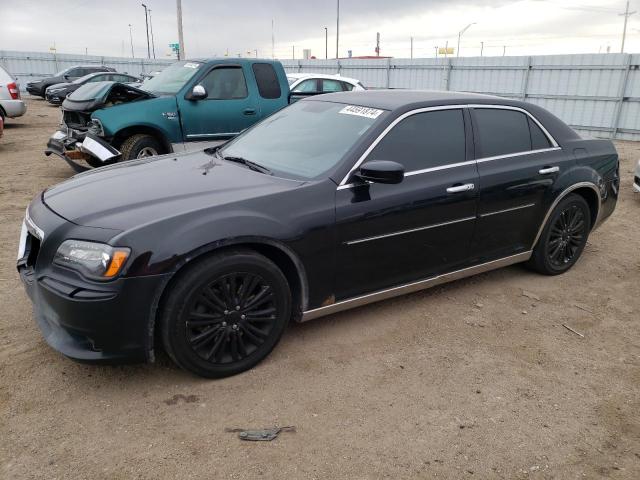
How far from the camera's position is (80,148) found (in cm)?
694

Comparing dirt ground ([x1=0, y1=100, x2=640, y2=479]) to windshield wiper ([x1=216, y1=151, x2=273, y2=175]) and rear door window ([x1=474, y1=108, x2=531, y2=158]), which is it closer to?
windshield wiper ([x1=216, y1=151, x2=273, y2=175])

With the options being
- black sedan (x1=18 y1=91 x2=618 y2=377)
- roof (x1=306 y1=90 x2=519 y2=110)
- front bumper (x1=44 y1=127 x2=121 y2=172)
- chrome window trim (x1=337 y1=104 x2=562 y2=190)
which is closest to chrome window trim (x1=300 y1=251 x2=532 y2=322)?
black sedan (x1=18 y1=91 x2=618 y2=377)

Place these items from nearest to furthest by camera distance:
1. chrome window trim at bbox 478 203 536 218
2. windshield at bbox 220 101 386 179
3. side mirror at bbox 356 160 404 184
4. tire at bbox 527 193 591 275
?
side mirror at bbox 356 160 404 184 → windshield at bbox 220 101 386 179 → chrome window trim at bbox 478 203 536 218 → tire at bbox 527 193 591 275

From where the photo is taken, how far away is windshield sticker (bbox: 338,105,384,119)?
3688 millimetres

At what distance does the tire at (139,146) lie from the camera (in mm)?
A: 7074

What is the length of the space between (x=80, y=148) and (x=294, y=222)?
5.00 metres

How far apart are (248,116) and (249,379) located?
560cm

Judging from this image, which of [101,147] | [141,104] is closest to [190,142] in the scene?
[141,104]

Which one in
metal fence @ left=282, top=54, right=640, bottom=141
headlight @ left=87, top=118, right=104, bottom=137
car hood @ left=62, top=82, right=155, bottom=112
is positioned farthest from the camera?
metal fence @ left=282, top=54, right=640, bottom=141

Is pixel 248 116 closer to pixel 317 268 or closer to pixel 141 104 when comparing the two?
pixel 141 104

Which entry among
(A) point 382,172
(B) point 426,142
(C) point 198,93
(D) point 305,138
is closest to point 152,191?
(D) point 305,138

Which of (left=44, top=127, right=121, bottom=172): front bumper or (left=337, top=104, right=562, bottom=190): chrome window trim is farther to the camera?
(left=44, top=127, right=121, bottom=172): front bumper

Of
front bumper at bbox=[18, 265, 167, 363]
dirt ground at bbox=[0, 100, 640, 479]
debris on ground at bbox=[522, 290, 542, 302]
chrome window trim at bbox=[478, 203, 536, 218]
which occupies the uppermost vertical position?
chrome window trim at bbox=[478, 203, 536, 218]

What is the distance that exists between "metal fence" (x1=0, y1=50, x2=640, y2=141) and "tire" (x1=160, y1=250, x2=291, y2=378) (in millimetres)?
14950
